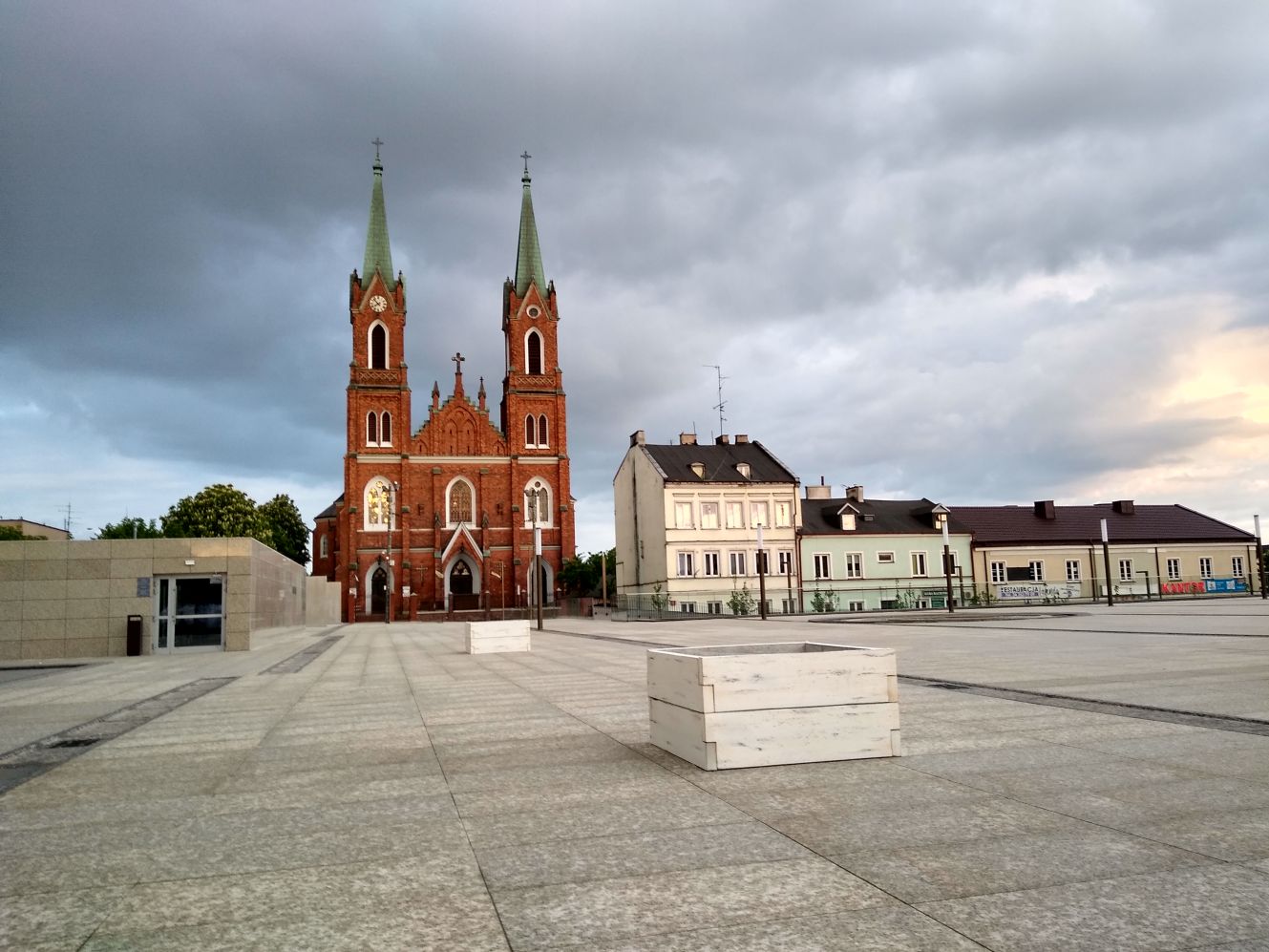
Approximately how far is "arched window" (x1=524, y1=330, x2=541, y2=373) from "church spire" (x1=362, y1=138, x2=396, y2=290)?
11982mm

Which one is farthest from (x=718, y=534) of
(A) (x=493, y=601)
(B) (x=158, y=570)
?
(B) (x=158, y=570)

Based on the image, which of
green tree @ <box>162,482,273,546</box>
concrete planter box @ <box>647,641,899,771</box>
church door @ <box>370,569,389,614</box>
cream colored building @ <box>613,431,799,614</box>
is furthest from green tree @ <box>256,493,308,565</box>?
concrete planter box @ <box>647,641,899,771</box>

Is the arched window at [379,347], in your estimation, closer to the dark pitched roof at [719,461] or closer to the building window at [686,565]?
the dark pitched roof at [719,461]

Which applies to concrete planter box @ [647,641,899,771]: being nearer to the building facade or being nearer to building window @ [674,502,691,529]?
building window @ [674,502,691,529]

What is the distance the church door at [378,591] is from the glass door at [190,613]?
42.7 metres

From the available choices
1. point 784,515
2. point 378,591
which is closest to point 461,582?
point 378,591

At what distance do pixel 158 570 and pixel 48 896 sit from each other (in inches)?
973

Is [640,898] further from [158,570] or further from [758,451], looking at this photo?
[758,451]

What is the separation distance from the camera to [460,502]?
73375 millimetres

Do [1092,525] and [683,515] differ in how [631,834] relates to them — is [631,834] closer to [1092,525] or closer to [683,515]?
[683,515]

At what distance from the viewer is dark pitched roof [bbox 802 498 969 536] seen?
6178 centimetres

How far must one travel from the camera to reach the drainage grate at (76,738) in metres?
7.61

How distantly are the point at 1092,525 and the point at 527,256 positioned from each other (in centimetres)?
4988

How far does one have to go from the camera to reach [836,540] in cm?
6109
